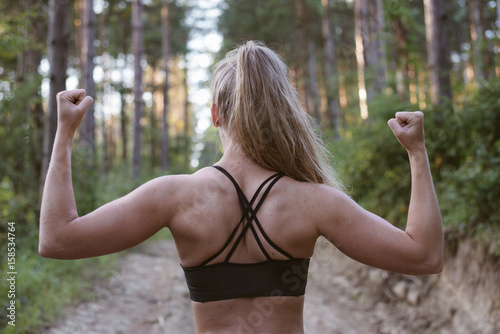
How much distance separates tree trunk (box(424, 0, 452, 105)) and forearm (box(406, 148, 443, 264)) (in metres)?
6.95

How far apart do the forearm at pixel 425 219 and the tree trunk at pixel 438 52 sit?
695 centimetres

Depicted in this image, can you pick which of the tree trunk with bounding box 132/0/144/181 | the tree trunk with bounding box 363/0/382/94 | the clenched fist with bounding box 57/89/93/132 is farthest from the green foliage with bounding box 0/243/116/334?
the tree trunk with bounding box 363/0/382/94

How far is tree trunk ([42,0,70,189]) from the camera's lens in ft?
24.3

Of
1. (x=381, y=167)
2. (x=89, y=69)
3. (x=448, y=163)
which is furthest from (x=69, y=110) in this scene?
(x=89, y=69)

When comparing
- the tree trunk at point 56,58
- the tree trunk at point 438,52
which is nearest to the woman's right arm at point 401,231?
the tree trunk at point 56,58

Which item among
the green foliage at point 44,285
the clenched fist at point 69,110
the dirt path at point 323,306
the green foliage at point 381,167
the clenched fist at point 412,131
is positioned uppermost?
the clenched fist at point 69,110

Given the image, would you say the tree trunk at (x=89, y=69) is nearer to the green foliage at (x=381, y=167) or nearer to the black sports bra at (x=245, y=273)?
the green foliage at (x=381, y=167)

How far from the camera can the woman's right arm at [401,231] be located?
5.22ft

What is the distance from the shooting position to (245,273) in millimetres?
1682

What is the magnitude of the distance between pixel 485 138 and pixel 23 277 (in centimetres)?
640

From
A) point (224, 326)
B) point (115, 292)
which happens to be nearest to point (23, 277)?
point (115, 292)

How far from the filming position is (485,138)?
6.18 m

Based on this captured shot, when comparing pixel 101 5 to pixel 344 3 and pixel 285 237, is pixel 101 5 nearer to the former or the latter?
pixel 344 3

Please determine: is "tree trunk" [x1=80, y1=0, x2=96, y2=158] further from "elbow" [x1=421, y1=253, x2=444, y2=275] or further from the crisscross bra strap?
"elbow" [x1=421, y1=253, x2=444, y2=275]
